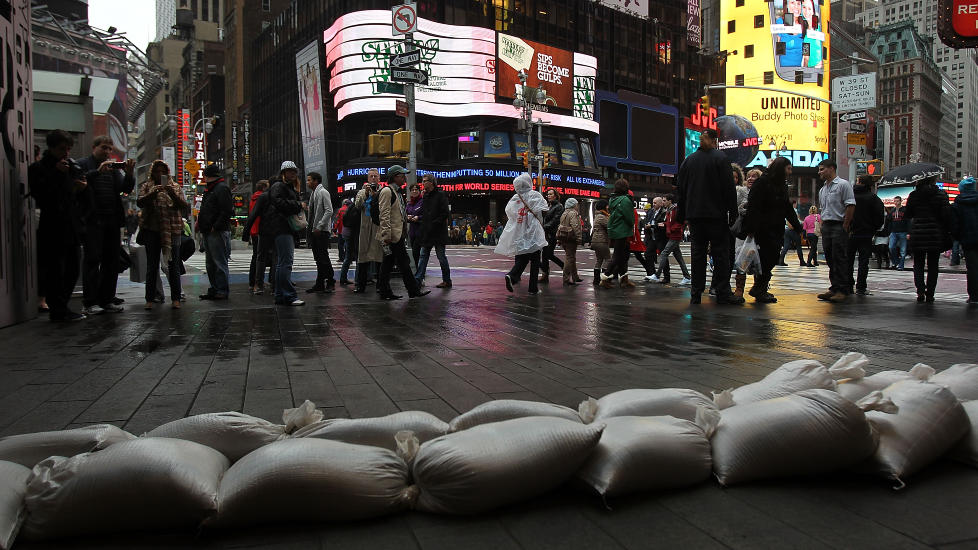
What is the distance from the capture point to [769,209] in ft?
29.7

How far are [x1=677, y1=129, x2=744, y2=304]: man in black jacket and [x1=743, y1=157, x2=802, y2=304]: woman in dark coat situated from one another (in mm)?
690

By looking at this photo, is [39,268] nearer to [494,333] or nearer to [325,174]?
[494,333]

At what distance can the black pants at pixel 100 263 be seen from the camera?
756 centimetres

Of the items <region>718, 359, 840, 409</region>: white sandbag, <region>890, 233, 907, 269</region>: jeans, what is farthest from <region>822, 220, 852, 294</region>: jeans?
<region>890, 233, 907, 269</region>: jeans

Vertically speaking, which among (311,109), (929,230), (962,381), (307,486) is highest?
(311,109)

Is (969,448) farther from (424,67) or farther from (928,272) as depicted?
(424,67)

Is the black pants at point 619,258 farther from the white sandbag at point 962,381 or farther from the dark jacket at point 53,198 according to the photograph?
the white sandbag at point 962,381

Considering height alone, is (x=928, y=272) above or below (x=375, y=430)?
above

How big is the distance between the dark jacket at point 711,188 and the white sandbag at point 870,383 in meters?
5.68

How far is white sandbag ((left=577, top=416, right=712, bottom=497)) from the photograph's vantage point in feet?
7.23

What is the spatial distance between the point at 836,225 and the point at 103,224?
9.66 m

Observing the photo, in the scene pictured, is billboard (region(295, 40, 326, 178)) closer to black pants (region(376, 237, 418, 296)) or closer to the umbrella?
the umbrella

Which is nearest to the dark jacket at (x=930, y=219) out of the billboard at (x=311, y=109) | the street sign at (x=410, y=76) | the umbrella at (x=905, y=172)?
Answer: the umbrella at (x=905, y=172)

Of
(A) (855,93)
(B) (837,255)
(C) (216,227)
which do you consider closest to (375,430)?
(C) (216,227)
